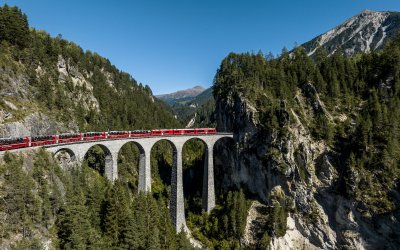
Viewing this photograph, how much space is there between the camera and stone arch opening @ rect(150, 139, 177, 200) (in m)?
82.5

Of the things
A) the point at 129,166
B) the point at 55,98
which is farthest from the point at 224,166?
the point at 55,98

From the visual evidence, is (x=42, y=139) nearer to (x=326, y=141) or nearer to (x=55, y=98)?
(x=55, y=98)

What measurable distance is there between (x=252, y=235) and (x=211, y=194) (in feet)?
43.4

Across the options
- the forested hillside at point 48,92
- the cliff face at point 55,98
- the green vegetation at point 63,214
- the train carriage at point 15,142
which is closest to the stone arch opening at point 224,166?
the green vegetation at point 63,214

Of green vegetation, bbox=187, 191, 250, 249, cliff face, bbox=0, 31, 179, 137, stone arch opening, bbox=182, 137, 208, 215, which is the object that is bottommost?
green vegetation, bbox=187, 191, 250, 249

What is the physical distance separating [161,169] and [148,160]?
3789cm

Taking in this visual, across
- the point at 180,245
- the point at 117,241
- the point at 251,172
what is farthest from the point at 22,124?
the point at 251,172

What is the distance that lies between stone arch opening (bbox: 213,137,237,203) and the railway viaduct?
207 inches

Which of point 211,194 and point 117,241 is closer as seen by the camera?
point 117,241

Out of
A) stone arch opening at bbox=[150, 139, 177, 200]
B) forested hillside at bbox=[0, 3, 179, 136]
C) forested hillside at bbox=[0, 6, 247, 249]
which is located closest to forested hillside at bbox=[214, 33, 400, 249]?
forested hillside at bbox=[0, 6, 247, 249]

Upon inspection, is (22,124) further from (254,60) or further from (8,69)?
(254,60)

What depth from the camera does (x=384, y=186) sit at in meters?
55.1

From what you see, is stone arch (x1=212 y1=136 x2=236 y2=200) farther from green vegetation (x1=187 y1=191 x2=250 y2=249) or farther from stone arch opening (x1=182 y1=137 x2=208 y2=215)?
green vegetation (x1=187 y1=191 x2=250 y2=249)

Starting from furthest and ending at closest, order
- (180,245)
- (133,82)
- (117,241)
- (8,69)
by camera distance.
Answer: (133,82)
(8,69)
(180,245)
(117,241)
